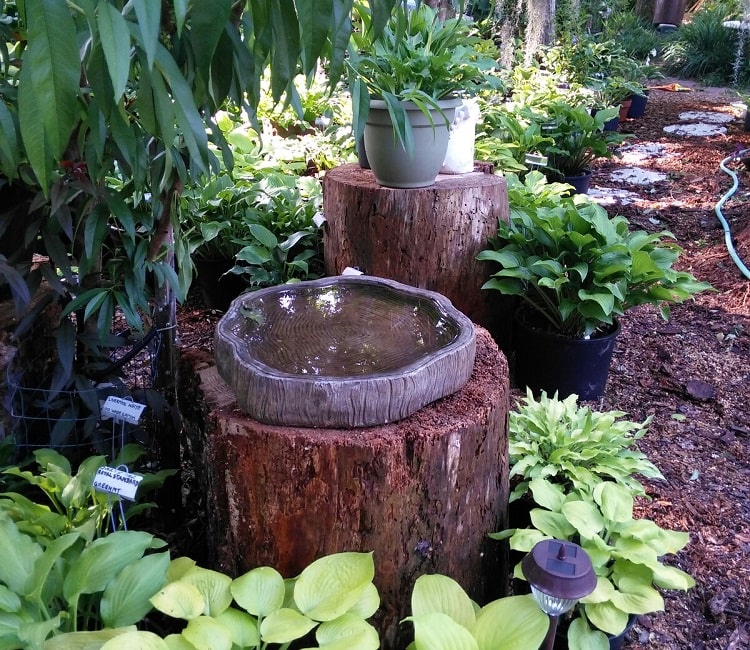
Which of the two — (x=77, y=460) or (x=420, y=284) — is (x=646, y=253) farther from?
(x=77, y=460)

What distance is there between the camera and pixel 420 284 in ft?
9.34

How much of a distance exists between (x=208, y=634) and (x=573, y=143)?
187 inches

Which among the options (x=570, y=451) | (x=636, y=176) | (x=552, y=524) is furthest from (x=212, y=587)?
(x=636, y=176)

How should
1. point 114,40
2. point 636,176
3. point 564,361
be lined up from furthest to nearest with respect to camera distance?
point 636,176 < point 564,361 < point 114,40

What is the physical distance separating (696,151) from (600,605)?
641cm

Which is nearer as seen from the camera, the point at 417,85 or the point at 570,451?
the point at 570,451

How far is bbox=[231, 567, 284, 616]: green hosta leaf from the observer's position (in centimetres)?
133

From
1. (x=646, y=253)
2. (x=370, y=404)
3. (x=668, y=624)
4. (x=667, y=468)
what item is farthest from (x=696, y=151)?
(x=370, y=404)

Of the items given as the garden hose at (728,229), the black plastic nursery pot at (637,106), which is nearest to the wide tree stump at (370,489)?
the garden hose at (728,229)

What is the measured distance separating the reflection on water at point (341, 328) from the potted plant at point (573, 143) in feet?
11.7

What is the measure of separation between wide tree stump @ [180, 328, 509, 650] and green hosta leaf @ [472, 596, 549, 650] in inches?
8.2

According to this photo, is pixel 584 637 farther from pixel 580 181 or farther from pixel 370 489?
pixel 580 181

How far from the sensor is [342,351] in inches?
61.8

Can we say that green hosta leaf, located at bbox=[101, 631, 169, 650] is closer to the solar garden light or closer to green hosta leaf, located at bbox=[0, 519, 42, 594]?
green hosta leaf, located at bbox=[0, 519, 42, 594]
